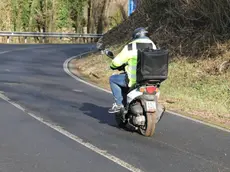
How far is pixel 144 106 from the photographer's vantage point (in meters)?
8.02

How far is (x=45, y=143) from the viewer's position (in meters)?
7.40

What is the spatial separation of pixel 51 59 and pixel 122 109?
14120 mm

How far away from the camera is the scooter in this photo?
8023 mm

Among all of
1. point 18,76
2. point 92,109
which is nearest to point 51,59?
point 18,76

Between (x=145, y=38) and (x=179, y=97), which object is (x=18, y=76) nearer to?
(x=179, y=97)

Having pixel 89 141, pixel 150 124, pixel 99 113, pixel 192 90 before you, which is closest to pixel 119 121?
pixel 150 124

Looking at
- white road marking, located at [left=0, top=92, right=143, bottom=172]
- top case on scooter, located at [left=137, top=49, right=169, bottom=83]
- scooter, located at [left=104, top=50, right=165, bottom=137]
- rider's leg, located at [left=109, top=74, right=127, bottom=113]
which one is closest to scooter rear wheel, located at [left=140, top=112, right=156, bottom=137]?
scooter, located at [left=104, top=50, right=165, bottom=137]

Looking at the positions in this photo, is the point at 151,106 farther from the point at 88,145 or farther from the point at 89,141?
the point at 88,145

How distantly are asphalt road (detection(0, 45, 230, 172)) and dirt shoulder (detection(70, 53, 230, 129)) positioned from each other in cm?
122

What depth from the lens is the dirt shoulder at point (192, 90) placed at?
37.1 feet

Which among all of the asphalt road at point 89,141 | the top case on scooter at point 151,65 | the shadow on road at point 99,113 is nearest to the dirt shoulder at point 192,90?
the asphalt road at point 89,141

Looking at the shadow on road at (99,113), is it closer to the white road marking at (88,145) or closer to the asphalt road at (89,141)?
the asphalt road at (89,141)

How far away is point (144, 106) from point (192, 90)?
6.46 metres

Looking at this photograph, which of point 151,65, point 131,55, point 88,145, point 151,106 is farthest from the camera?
point 131,55
